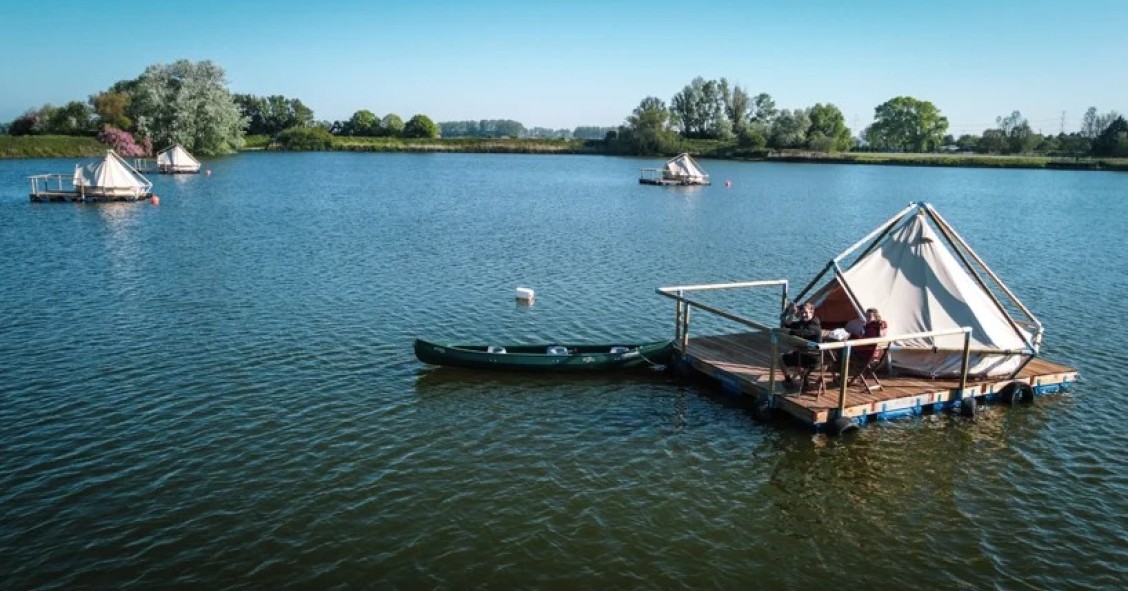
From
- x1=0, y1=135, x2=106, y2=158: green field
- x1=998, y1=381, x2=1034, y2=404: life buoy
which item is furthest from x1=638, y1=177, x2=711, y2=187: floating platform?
x1=0, y1=135, x2=106, y2=158: green field

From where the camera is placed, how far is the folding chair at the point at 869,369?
24547 millimetres

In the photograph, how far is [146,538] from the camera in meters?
17.0

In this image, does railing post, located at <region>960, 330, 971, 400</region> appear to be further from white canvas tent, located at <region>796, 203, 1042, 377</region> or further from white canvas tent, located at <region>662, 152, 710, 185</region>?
white canvas tent, located at <region>662, 152, 710, 185</region>

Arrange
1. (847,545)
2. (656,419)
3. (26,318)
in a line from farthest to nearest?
(26,318) < (656,419) < (847,545)

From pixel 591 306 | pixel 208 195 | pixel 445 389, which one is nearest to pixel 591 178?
pixel 208 195

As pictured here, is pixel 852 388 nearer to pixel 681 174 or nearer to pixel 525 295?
pixel 525 295

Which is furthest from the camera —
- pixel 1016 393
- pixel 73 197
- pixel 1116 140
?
pixel 1116 140

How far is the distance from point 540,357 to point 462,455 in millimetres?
6751

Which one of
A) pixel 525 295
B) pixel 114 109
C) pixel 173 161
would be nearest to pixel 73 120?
pixel 114 109

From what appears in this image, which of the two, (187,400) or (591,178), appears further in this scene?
(591,178)

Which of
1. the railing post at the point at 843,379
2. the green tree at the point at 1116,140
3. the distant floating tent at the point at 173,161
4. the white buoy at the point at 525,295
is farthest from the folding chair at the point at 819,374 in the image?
the green tree at the point at 1116,140

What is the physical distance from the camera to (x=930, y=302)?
26156 millimetres

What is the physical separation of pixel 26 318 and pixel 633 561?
29825mm

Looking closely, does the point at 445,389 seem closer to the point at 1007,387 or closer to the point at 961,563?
the point at 961,563
